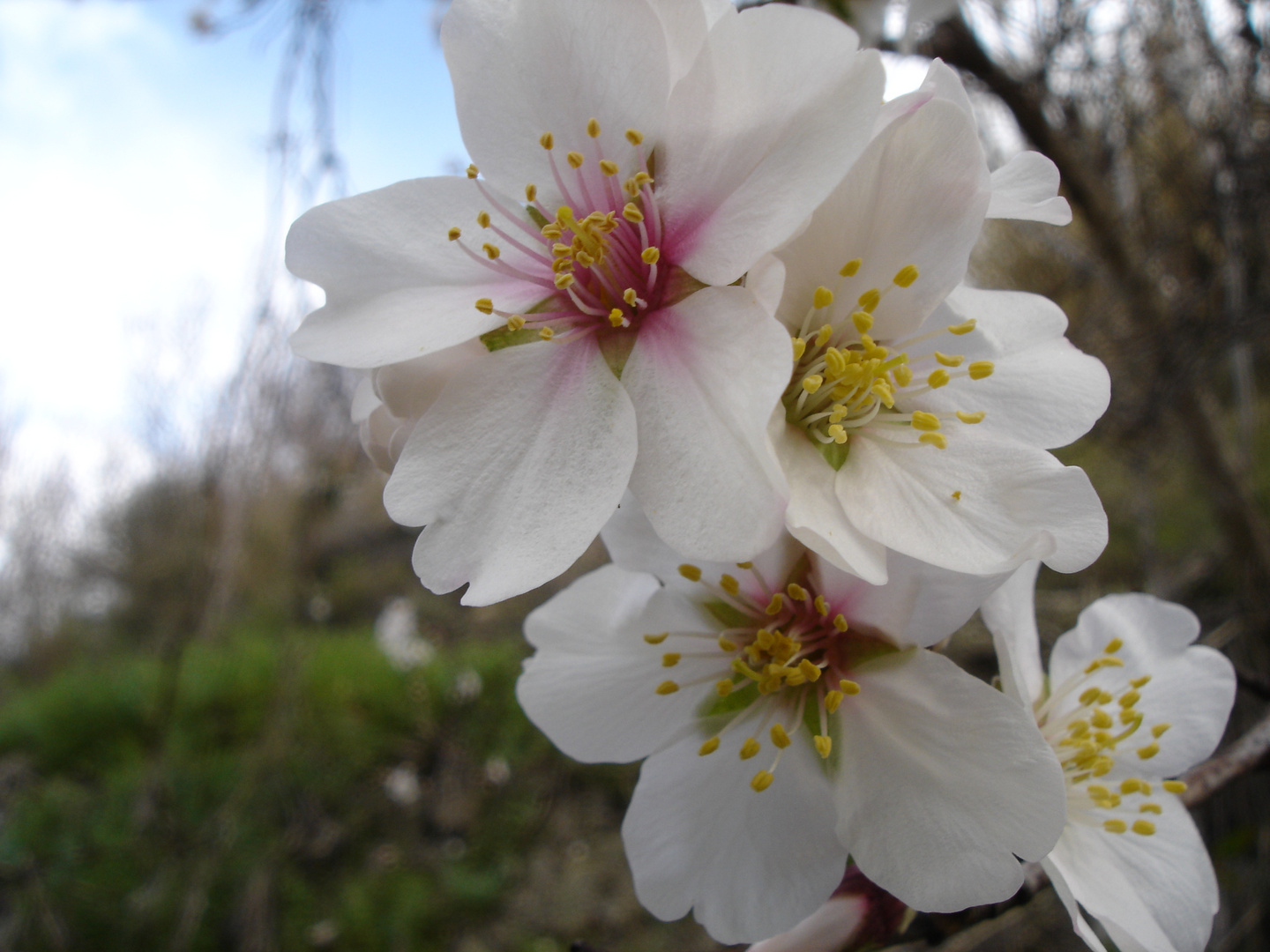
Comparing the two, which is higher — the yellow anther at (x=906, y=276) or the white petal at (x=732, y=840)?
the yellow anther at (x=906, y=276)

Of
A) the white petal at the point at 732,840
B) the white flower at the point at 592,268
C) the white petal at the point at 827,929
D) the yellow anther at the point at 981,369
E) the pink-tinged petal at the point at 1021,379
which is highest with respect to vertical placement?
the white flower at the point at 592,268

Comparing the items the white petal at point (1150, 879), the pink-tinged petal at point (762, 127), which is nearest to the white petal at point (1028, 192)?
the pink-tinged petal at point (762, 127)

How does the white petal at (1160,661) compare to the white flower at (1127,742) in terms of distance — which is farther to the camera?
the white petal at (1160,661)

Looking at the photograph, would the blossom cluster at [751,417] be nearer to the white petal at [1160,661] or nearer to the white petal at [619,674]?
the white petal at [619,674]

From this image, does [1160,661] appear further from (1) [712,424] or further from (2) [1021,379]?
(1) [712,424]

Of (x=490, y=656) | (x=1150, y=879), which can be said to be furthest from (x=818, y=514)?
(x=490, y=656)

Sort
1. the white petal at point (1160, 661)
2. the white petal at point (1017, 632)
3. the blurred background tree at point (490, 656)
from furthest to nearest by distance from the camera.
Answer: the blurred background tree at point (490, 656), the white petal at point (1160, 661), the white petal at point (1017, 632)

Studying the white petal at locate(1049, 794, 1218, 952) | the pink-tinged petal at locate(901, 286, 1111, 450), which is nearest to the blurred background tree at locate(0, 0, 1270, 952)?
the white petal at locate(1049, 794, 1218, 952)
